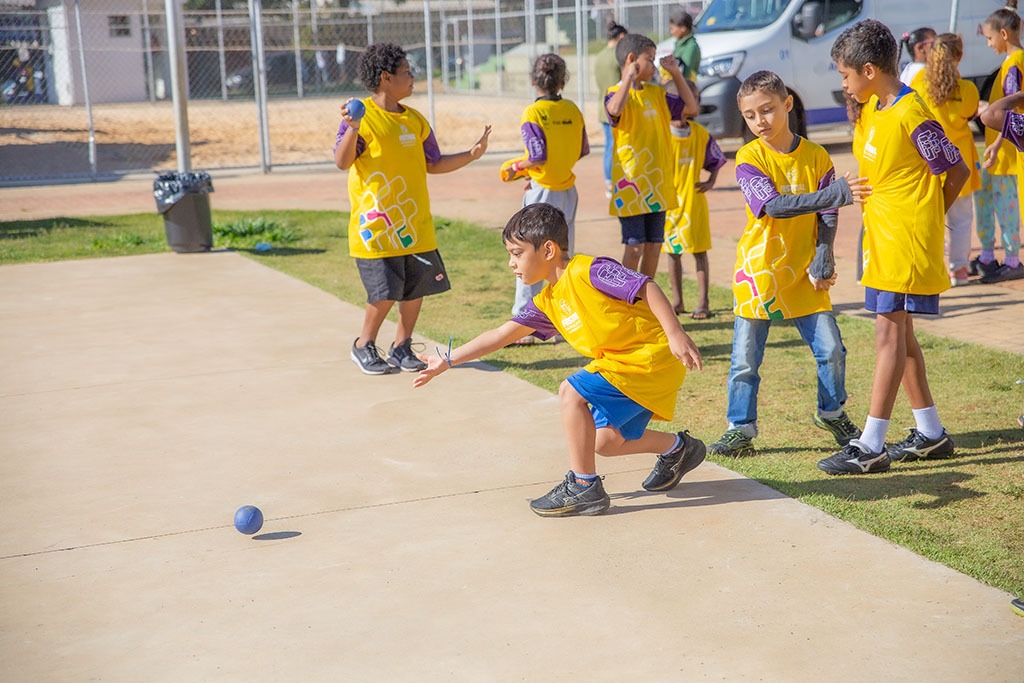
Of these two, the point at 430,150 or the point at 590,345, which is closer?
the point at 590,345

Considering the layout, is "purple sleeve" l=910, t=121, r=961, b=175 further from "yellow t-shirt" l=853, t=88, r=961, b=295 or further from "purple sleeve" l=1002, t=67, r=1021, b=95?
"purple sleeve" l=1002, t=67, r=1021, b=95

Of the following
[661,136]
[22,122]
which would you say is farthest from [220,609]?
[22,122]

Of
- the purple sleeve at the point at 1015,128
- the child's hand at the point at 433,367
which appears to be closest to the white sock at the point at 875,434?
the child's hand at the point at 433,367

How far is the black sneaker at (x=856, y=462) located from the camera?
4.93 m

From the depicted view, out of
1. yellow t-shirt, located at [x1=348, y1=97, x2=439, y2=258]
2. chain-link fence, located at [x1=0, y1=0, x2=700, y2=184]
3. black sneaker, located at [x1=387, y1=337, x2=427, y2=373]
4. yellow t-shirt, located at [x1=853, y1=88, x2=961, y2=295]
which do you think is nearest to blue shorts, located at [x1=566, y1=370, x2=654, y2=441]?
yellow t-shirt, located at [x1=853, y1=88, x2=961, y2=295]

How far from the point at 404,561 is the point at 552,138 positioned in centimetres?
374

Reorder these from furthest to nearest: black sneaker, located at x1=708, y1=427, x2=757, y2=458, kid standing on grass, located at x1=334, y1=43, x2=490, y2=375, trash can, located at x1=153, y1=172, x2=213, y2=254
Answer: trash can, located at x1=153, y1=172, x2=213, y2=254
kid standing on grass, located at x1=334, y1=43, x2=490, y2=375
black sneaker, located at x1=708, y1=427, x2=757, y2=458

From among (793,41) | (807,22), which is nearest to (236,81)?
(793,41)

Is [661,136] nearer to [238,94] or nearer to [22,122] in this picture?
[22,122]

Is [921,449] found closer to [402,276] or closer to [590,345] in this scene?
[590,345]

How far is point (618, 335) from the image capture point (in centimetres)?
442

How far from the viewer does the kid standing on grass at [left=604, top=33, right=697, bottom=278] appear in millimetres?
7473

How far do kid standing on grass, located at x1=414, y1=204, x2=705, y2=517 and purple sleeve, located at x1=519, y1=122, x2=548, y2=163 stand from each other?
2742 mm

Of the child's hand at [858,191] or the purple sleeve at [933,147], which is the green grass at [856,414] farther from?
the purple sleeve at [933,147]
